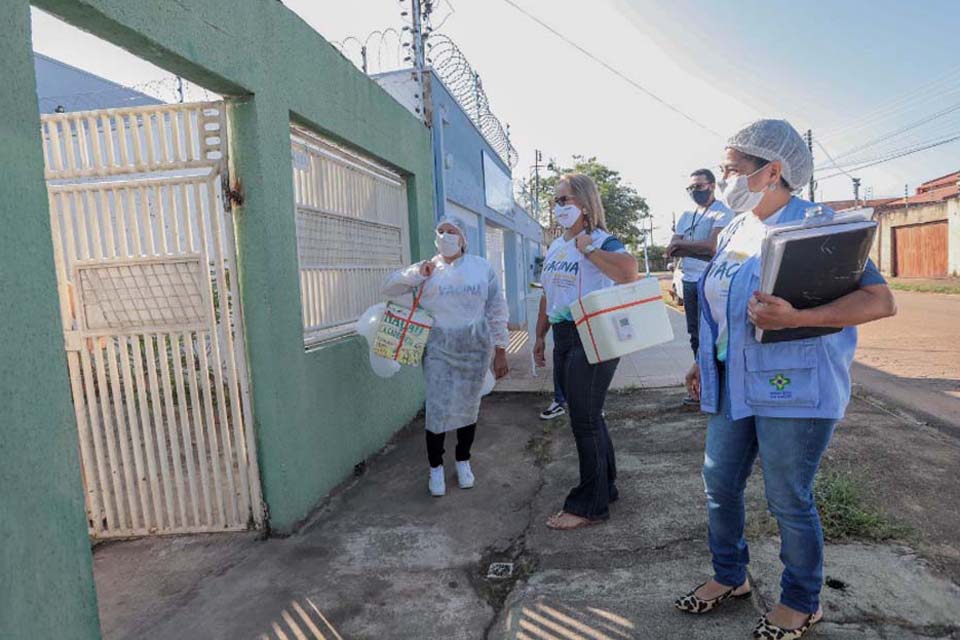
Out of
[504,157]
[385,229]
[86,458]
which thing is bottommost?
[86,458]

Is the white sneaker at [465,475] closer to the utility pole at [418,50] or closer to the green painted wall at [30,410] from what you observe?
the green painted wall at [30,410]

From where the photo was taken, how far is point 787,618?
7.06ft

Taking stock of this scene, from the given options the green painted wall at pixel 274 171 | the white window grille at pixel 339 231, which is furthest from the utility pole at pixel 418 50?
the green painted wall at pixel 274 171

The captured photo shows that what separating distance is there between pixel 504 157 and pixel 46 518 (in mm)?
11396

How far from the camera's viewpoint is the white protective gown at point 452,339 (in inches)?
153

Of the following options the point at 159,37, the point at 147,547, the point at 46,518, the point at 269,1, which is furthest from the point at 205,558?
the point at 269,1

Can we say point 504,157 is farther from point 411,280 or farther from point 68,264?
point 68,264

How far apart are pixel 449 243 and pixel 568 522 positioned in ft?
5.75

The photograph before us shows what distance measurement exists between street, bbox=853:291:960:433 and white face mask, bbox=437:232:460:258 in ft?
12.7

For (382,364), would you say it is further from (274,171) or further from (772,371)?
(772,371)

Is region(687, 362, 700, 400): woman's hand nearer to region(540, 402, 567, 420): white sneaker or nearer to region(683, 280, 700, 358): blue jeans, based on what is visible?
region(683, 280, 700, 358): blue jeans

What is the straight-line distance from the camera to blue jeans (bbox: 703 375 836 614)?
2.03m

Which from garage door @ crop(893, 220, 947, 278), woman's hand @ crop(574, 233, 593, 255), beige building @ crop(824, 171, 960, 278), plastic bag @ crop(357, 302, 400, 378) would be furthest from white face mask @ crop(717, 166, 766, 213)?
garage door @ crop(893, 220, 947, 278)

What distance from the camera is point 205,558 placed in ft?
10.6
